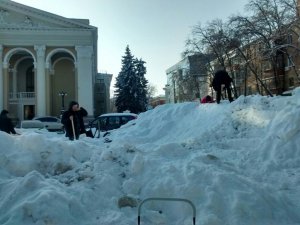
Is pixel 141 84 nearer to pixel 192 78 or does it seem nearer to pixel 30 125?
pixel 192 78

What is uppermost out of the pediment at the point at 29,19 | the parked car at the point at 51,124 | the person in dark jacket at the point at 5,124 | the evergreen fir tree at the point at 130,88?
the pediment at the point at 29,19

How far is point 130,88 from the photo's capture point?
5991 centimetres

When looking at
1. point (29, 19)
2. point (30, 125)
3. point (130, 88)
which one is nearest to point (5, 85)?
point (29, 19)

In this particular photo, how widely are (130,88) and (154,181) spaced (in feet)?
173

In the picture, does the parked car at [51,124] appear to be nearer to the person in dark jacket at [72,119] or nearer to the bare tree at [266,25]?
the bare tree at [266,25]

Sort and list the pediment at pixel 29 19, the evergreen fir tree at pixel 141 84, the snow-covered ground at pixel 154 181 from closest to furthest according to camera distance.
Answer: the snow-covered ground at pixel 154 181 < the pediment at pixel 29 19 < the evergreen fir tree at pixel 141 84

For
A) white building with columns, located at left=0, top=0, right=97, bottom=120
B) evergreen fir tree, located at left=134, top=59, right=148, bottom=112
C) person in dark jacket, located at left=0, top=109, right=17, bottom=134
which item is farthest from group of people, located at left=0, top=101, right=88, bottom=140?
evergreen fir tree, located at left=134, top=59, right=148, bottom=112

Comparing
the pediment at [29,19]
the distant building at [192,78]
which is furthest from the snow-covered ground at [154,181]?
the pediment at [29,19]

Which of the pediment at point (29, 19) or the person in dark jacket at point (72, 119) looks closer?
the person in dark jacket at point (72, 119)

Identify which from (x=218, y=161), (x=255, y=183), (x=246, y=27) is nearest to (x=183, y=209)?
(x=255, y=183)

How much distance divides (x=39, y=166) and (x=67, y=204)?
169 centimetres

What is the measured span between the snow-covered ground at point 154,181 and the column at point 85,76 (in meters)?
41.3

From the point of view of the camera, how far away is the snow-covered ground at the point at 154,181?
258 inches

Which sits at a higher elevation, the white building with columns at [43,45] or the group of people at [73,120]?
the white building with columns at [43,45]
